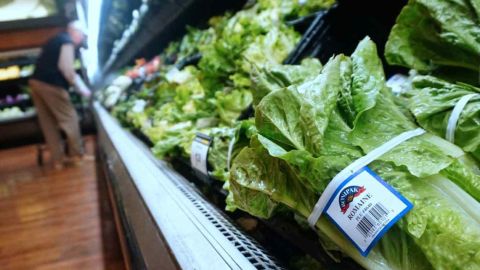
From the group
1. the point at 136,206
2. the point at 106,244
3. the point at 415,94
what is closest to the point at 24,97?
the point at 106,244

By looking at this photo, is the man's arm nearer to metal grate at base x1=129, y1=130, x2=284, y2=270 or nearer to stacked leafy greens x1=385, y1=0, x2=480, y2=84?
metal grate at base x1=129, y1=130, x2=284, y2=270

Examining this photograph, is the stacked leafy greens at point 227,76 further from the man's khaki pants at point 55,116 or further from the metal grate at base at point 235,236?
the man's khaki pants at point 55,116

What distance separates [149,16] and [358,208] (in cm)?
387

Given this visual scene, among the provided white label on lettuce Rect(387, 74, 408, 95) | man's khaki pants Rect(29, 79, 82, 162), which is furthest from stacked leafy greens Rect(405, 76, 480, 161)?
man's khaki pants Rect(29, 79, 82, 162)

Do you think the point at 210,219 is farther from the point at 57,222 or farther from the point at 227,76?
the point at 57,222

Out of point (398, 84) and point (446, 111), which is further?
point (398, 84)

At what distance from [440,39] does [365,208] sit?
512 mm

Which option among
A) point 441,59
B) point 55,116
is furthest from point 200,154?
point 55,116

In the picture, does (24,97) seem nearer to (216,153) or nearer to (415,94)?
(216,153)

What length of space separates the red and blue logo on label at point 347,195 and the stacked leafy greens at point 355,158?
0.12 ft

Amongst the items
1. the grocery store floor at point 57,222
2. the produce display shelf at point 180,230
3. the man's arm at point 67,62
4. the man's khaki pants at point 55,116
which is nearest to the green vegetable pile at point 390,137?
the produce display shelf at point 180,230

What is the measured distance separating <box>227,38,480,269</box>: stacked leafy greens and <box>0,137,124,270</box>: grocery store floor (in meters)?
2.11

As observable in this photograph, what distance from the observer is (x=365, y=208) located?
61 cm

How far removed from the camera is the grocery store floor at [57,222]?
9.14 ft
